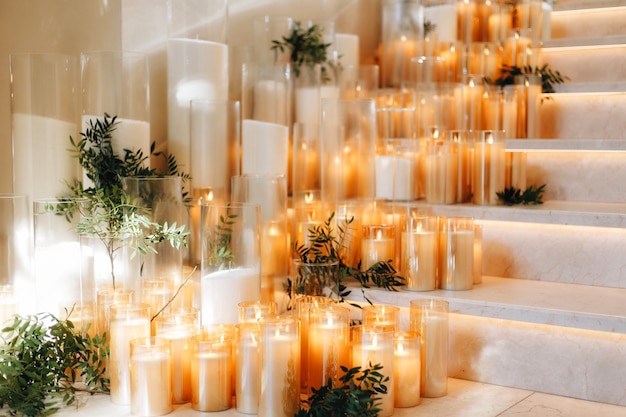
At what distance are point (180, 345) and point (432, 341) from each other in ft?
2.02

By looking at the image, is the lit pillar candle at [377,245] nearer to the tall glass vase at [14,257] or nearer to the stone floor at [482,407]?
the stone floor at [482,407]

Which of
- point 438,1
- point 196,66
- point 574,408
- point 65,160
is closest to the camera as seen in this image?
point 574,408

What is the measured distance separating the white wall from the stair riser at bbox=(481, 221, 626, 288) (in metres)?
1.11

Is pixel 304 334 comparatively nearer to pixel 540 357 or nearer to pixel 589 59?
pixel 540 357

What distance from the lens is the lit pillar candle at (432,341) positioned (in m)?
1.97

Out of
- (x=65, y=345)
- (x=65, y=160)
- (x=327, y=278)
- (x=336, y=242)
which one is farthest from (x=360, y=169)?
(x=65, y=345)

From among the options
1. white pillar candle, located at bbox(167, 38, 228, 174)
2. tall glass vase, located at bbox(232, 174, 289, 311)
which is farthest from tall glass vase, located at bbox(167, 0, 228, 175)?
tall glass vase, located at bbox(232, 174, 289, 311)

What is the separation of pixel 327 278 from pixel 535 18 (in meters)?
1.50

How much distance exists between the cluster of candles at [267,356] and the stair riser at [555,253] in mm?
533

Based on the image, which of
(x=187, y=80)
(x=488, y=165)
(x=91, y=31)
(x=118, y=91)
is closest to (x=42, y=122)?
(x=118, y=91)

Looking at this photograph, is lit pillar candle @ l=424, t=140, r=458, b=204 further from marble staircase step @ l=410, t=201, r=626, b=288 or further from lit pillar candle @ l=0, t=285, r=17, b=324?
lit pillar candle @ l=0, t=285, r=17, b=324

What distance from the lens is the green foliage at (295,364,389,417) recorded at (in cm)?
174

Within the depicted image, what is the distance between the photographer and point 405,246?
2234mm

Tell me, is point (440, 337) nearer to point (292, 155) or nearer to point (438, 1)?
point (292, 155)
